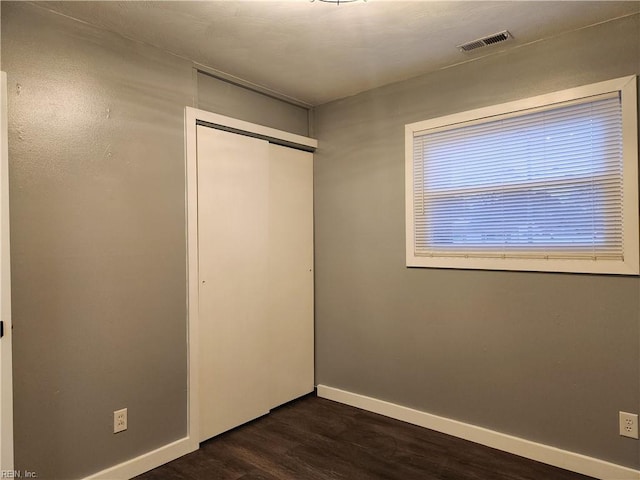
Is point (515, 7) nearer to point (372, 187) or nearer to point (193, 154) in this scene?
point (372, 187)

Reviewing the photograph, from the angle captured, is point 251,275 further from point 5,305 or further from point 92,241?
point 5,305

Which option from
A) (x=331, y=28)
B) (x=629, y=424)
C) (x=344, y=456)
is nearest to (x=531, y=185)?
(x=629, y=424)

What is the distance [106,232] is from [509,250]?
250 cm

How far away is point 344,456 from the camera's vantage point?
262cm

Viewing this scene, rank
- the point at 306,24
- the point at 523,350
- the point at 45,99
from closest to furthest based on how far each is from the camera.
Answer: the point at 45,99 → the point at 306,24 → the point at 523,350

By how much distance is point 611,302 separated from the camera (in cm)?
233

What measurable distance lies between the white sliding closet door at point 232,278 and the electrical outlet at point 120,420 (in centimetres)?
51

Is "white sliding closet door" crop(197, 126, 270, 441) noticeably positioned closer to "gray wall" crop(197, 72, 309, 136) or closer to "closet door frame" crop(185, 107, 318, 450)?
"closet door frame" crop(185, 107, 318, 450)

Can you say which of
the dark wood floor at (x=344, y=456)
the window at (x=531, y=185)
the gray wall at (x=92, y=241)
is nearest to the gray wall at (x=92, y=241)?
the gray wall at (x=92, y=241)

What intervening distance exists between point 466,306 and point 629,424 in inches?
42.2

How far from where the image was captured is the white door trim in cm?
188

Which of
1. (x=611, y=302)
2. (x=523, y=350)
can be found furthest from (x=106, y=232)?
(x=611, y=302)

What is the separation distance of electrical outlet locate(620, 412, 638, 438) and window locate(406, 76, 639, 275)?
80 centimetres

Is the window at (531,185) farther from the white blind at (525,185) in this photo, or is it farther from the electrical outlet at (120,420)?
the electrical outlet at (120,420)
